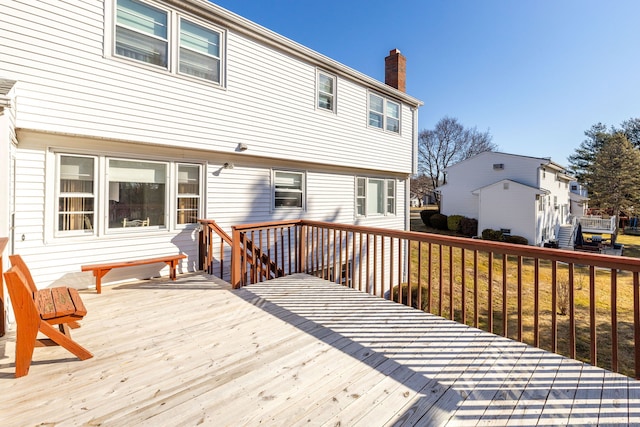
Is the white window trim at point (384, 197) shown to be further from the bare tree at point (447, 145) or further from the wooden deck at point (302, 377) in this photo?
the bare tree at point (447, 145)

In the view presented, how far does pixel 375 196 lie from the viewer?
10531mm

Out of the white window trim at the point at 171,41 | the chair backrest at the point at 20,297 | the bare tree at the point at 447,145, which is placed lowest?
the chair backrest at the point at 20,297

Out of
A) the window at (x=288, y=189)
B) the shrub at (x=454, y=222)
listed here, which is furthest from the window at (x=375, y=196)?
the shrub at (x=454, y=222)

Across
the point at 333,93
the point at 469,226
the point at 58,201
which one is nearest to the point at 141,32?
the point at 58,201

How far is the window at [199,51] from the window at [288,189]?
278cm

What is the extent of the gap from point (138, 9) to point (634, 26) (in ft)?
51.3

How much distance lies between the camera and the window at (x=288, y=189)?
785cm

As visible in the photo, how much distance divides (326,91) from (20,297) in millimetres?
8169

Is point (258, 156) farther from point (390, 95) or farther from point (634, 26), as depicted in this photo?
point (634, 26)

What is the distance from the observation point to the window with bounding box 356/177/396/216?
1005 cm

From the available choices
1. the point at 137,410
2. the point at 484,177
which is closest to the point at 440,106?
the point at 484,177

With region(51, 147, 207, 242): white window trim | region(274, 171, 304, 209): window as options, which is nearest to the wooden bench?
region(51, 147, 207, 242): white window trim

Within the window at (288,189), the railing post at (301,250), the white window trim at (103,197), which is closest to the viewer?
the white window trim at (103,197)

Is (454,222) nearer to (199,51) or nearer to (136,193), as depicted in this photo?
(199,51)
